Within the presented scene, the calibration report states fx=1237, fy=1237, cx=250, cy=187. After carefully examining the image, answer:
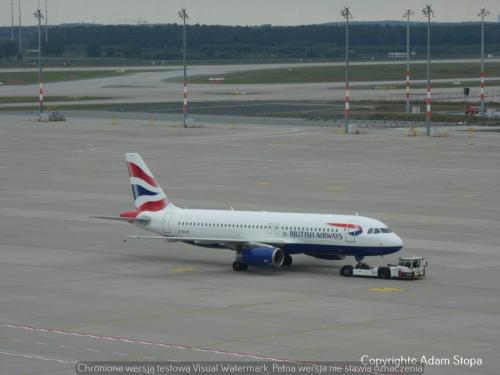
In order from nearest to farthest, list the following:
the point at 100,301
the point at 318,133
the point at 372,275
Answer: the point at 100,301 < the point at 372,275 < the point at 318,133

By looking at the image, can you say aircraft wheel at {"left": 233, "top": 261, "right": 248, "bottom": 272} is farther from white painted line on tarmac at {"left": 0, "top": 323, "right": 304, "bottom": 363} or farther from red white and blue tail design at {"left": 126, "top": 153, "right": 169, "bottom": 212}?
white painted line on tarmac at {"left": 0, "top": 323, "right": 304, "bottom": 363}

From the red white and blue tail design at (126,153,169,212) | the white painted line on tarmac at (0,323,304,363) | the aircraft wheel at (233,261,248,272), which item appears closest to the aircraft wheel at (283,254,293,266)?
the aircraft wheel at (233,261,248,272)

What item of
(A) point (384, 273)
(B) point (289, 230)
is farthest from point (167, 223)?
(A) point (384, 273)

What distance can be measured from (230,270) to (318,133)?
8290 centimetres

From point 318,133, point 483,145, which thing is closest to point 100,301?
point 483,145

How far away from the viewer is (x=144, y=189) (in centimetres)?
6431

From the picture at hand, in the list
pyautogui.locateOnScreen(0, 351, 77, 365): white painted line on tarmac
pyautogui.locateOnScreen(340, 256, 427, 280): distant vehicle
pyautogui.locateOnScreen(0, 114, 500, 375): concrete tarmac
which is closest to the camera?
pyautogui.locateOnScreen(0, 351, 77, 365): white painted line on tarmac

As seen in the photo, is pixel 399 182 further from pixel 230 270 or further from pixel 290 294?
pixel 290 294

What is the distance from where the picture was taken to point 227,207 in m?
81.9

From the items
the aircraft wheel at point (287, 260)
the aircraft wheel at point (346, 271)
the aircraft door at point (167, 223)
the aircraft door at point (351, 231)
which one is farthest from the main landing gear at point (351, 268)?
the aircraft door at point (167, 223)

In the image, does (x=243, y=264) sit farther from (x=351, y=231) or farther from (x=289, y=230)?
(x=351, y=231)

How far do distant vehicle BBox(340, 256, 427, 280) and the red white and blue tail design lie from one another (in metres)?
12.0

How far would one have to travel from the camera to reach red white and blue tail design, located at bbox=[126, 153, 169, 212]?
64.0 m

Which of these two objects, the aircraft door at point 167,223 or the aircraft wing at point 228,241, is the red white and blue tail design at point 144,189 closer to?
the aircraft door at point 167,223
